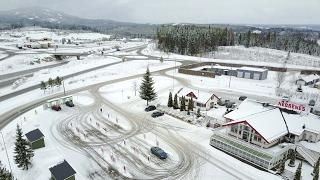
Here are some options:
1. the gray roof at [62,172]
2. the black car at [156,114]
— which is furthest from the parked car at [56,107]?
the gray roof at [62,172]

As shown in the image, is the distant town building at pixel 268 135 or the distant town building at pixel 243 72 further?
the distant town building at pixel 243 72

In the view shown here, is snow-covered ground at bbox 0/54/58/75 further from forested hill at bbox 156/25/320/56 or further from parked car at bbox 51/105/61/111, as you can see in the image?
forested hill at bbox 156/25/320/56

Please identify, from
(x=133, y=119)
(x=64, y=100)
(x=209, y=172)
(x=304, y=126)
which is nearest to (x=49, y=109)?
(x=64, y=100)

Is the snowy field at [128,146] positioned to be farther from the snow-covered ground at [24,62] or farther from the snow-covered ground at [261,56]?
the snow-covered ground at [261,56]

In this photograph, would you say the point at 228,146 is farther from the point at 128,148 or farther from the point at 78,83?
the point at 78,83

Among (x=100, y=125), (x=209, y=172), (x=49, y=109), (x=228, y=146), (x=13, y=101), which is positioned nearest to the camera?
(x=209, y=172)

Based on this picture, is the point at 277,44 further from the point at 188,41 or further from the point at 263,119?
the point at 263,119

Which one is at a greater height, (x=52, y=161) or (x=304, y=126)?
(x=304, y=126)

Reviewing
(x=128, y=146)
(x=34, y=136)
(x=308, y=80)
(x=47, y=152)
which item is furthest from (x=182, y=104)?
(x=308, y=80)

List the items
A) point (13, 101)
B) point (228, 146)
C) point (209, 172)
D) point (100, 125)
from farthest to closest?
1. point (13, 101)
2. point (100, 125)
3. point (228, 146)
4. point (209, 172)

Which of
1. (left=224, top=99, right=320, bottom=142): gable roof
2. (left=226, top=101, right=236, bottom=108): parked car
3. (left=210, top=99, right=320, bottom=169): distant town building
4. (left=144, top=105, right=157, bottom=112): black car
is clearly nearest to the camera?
(left=210, top=99, right=320, bottom=169): distant town building

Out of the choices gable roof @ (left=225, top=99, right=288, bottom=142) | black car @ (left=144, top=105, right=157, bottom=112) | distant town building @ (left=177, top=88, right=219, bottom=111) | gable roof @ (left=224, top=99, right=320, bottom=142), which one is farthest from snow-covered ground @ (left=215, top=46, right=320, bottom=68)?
→ gable roof @ (left=225, top=99, right=288, bottom=142)
